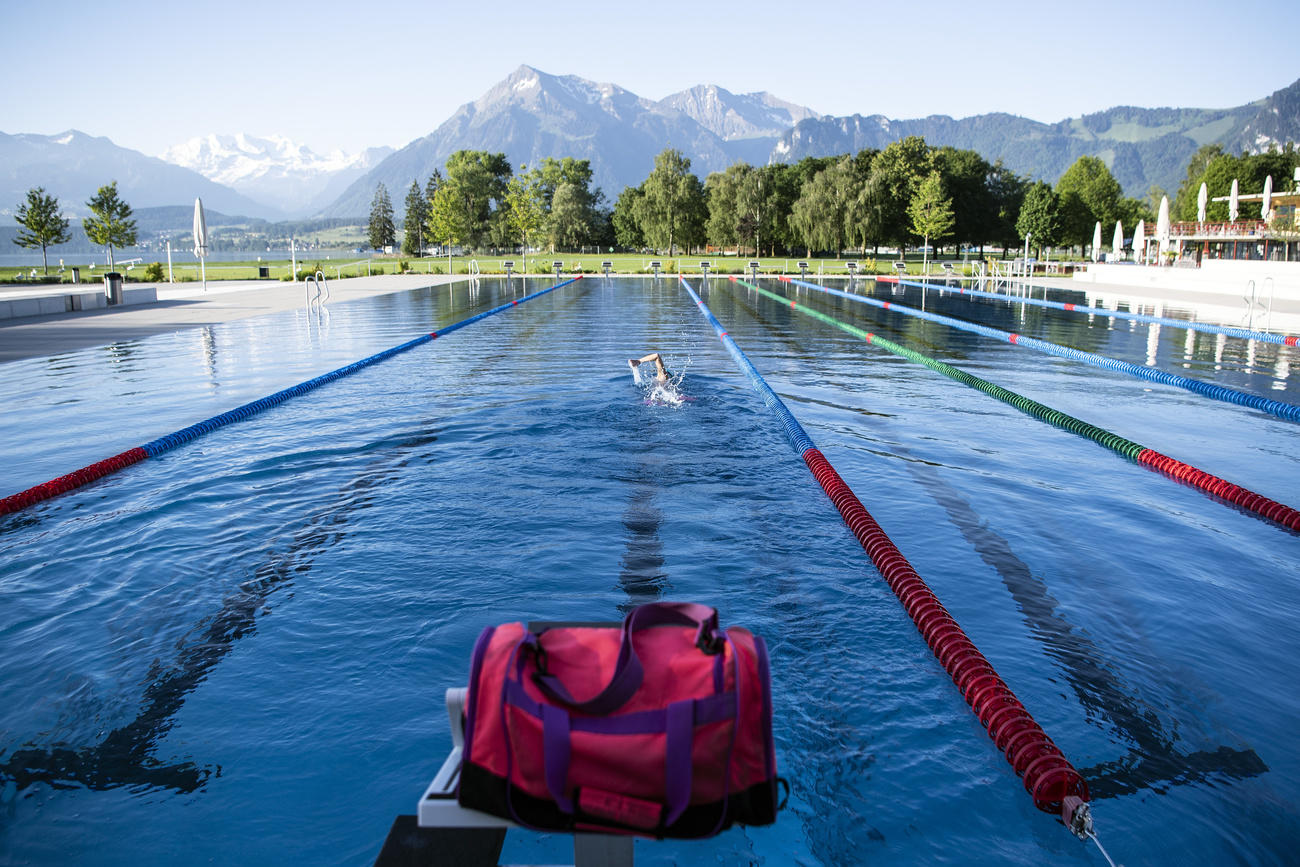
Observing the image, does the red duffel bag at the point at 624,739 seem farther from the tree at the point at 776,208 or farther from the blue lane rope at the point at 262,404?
the tree at the point at 776,208

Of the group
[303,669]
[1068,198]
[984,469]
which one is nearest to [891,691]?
[303,669]

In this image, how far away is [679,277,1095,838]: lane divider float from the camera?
2734mm

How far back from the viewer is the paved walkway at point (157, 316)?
47.9 feet

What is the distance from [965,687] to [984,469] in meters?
3.82

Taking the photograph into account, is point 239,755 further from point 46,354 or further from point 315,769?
point 46,354

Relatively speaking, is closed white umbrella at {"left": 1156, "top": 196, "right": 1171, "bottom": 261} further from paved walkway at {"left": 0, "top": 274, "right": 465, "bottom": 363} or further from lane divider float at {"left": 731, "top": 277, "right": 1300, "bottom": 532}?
paved walkway at {"left": 0, "top": 274, "right": 465, "bottom": 363}

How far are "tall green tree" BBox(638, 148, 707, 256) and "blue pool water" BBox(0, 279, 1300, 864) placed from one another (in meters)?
57.5

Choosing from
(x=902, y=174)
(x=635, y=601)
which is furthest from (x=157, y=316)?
(x=902, y=174)

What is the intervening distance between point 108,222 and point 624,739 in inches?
2173

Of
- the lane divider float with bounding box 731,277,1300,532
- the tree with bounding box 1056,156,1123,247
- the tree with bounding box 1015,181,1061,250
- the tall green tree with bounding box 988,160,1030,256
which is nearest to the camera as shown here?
the lane divider float with bounding box 731,277,1300,532

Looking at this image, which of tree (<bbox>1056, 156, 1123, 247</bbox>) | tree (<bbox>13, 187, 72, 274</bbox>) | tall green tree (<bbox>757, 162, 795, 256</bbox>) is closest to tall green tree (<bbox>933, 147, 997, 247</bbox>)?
tree (<bbox>1056, 156, 1123, 247</bbox>)

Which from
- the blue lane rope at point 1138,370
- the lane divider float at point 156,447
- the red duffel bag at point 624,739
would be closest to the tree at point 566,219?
the blue lane rope at point 1138,370

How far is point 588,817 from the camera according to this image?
1.54m

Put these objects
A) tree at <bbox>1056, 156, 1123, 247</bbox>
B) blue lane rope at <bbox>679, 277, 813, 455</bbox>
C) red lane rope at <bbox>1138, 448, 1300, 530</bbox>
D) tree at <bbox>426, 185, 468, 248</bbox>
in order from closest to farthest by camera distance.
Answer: red lane rope at <bbox>1138, 448, 1300, 530</bbox>
blue lane rope at <bbox>679, 277, 813, 455</bbox>
tree at <bbox>426, 185, 468, 248</bbox>
tree at <bbox>1056, 156, 1123, 247</bbox>
